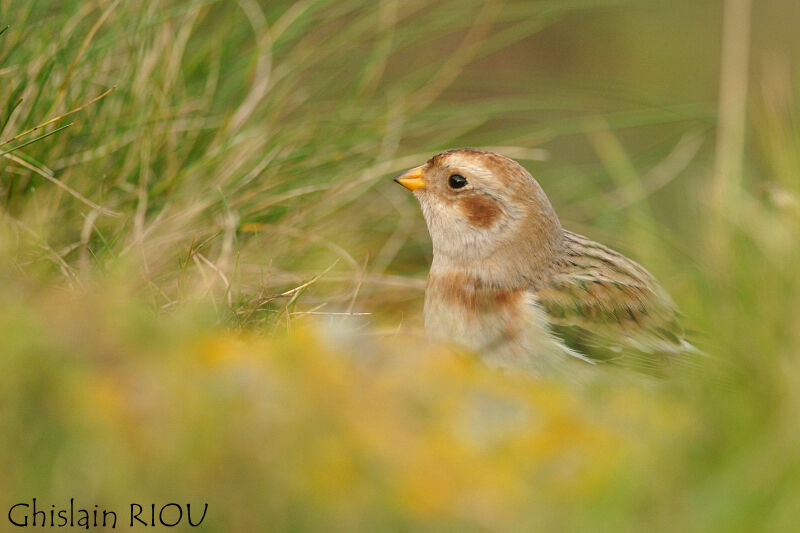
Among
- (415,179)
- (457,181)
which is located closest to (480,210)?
(457,181)

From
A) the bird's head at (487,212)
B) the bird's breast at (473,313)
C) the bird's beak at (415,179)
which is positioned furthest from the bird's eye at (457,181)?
the bird's breast at (473,313)

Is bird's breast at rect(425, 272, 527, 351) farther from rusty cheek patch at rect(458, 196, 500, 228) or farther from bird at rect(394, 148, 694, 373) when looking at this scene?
rusty cheek patch at rect(458, 196, 500, 228)

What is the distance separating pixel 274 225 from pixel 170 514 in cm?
219

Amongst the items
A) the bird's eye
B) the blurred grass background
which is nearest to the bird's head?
the bird's eye

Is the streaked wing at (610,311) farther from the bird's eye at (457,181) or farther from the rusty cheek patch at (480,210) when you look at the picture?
the bird's eye at (457,181)

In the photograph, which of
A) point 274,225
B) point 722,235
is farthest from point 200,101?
point 722,235

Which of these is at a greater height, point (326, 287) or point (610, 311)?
point (326, 287)

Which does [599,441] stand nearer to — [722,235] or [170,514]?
[170,514]

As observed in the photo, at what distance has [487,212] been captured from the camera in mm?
3715

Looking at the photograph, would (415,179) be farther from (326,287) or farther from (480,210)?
(326,287)

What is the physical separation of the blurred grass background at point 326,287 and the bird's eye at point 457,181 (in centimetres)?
38

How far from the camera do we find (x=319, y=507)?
200 centimetres

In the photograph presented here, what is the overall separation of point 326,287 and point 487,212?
0.63 metres

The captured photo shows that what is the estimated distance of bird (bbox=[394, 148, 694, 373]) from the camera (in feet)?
10.8
